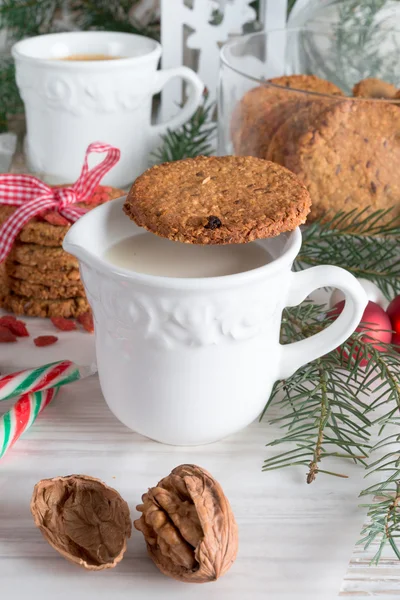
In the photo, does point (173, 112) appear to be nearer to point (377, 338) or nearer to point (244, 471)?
point (377, 338)

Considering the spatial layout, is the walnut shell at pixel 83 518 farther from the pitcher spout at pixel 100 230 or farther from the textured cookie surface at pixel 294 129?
the textured cookie surface at pixel 294 129

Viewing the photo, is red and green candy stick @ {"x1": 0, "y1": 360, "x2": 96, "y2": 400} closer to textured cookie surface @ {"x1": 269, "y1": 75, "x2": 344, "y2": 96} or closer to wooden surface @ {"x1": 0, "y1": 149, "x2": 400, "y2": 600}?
wooden surface @ {"x1": 0, "y1": 149, "x2": 400, "y2": 600}

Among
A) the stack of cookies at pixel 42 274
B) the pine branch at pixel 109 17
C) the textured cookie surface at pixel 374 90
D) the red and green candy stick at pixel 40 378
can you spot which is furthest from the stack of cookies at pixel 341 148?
the pine branch at pixel 109 17

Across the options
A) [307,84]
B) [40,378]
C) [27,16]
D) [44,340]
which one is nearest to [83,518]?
[40,378]

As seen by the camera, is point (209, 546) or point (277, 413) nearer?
point (209, 546)

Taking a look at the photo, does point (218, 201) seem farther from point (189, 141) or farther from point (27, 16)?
point (27, 16)

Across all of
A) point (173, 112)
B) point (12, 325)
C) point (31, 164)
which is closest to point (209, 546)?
point (12, 325)
